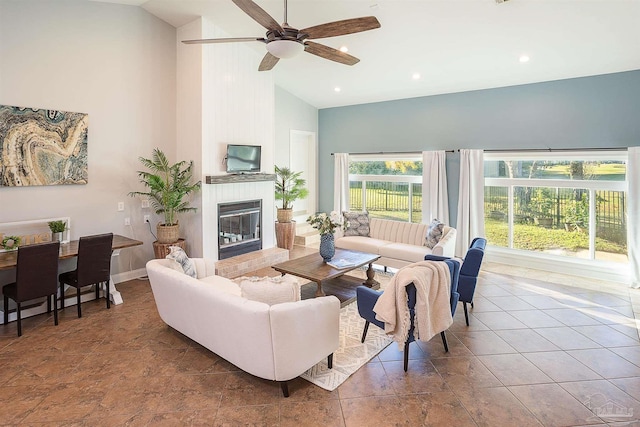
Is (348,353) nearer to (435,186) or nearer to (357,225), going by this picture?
(357,225)

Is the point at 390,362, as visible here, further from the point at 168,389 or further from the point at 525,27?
the point at 525,27

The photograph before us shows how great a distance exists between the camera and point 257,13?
2742 mm

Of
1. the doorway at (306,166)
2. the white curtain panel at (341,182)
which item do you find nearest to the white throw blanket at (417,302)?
the white curtain panel at (341,182)

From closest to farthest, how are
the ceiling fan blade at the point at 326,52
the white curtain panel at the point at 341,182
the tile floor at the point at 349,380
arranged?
the tile floor at the point at 349,380 < the ceiling fan blade at the point at 326,52 < the white curtain panel at the point at 341,182

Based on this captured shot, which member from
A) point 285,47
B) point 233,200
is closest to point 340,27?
point 285,47

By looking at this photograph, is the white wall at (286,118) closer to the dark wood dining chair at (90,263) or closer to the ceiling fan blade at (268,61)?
the ceiling fan blade at (268,61)

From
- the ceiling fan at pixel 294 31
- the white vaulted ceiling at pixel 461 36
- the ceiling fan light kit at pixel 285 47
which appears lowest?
the ceiling fan light kit at pixel 285 47

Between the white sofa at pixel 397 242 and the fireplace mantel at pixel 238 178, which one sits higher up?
the fireplace mantel at pixel 238 178

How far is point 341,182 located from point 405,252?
3.26 metres

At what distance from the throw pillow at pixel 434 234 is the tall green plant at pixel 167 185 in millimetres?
3749

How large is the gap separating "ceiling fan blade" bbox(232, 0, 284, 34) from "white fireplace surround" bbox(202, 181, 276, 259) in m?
3.16

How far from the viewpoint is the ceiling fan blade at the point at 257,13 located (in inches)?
104

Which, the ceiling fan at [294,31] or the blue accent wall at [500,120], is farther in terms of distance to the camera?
the blue accent wall at [500,120]

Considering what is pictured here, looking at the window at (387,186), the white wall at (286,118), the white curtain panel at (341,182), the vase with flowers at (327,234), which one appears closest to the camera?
the vase with flowers at (327,234)
